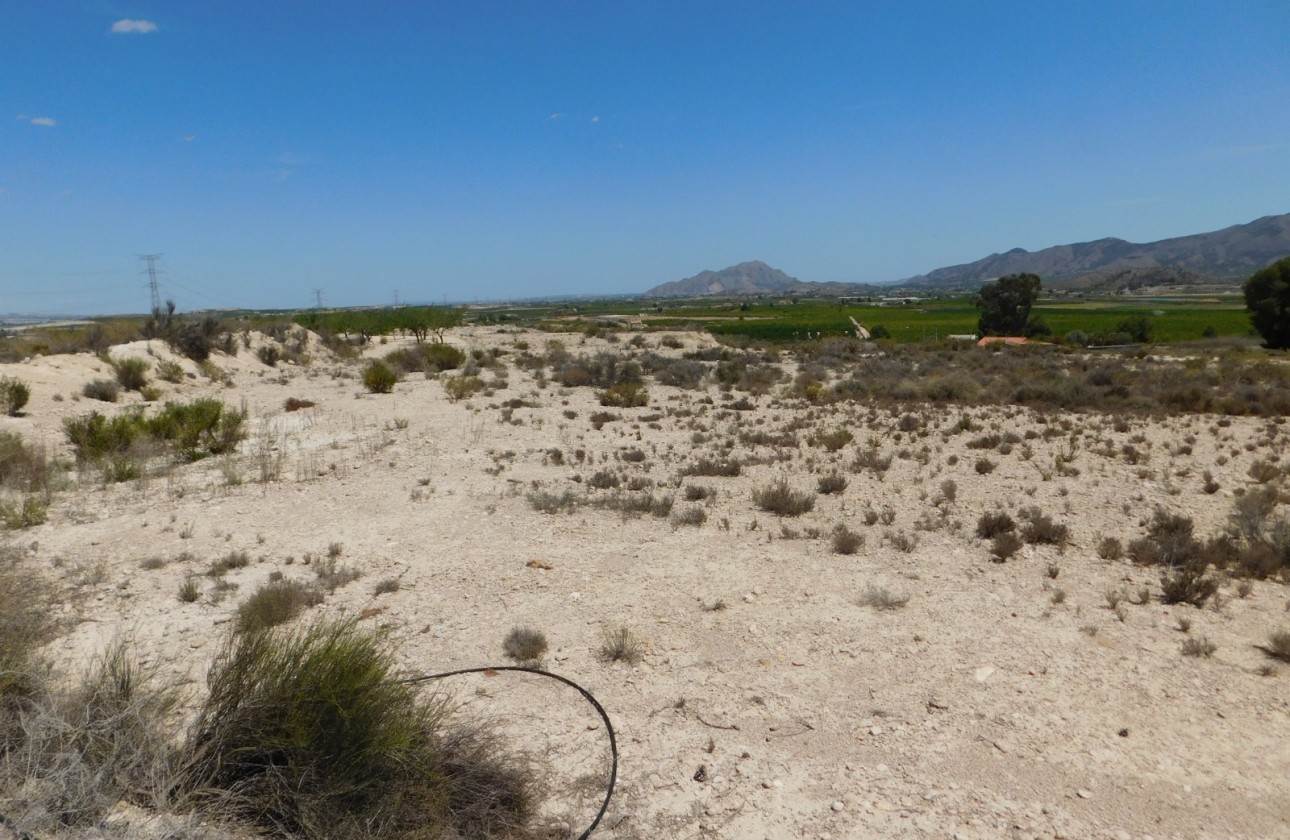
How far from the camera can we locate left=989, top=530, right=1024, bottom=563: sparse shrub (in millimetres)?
8211

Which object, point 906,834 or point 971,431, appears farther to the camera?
point 971,431

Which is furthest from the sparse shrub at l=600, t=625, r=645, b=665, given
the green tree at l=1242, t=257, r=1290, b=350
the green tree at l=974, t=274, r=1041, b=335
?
the green tree at l=974, t=274, r=1041, b=335

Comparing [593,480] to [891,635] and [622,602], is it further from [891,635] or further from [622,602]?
[891,635]

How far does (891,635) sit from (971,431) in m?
11.1

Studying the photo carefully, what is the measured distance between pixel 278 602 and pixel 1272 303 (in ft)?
180

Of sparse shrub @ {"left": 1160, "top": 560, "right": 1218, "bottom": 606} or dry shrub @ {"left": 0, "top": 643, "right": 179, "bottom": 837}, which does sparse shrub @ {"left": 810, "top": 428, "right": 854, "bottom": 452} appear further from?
dry shrub @ {"left": 0, "top": 643, "right": 179, "bottom": 837}

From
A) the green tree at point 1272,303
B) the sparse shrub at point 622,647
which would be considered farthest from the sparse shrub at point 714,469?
the green tree at point 1272,303

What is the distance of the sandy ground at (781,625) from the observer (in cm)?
439

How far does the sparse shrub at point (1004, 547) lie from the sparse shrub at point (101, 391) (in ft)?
75.1

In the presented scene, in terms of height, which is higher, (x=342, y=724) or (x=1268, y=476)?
(x=342, y=724)

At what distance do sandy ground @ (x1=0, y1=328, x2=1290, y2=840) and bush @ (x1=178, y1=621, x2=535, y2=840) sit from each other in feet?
2.52

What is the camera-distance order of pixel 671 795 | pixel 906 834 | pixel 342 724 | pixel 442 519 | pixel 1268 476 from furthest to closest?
pixel 1268 476
pixel 442 519
pixel 671 795
pixel 906 834
pixel 342 724

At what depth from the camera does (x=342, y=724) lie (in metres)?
3.65

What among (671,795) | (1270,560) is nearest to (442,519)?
(671,795)
